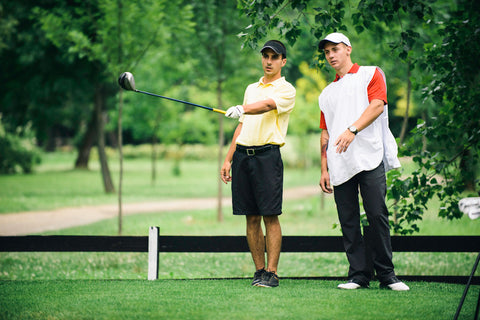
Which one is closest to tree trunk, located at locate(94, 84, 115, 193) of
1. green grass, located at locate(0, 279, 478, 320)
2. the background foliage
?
the background foliage

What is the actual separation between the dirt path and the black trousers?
795 centimetres

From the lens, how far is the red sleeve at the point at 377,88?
14.3 feet

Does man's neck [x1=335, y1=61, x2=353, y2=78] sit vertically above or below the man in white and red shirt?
above

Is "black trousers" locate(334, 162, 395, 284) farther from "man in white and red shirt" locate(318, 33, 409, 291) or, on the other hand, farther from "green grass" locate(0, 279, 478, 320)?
"green grass" locate(0, 279, 478, 320)

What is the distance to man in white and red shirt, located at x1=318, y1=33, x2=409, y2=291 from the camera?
4.39 m

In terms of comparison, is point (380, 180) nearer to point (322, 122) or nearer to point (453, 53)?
point (322, 122)

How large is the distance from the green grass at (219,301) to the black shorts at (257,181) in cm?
66

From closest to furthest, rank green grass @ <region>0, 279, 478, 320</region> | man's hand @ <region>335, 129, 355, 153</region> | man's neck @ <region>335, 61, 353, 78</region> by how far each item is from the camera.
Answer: green grass @ <region>0, 279, 478, 320</region>
man's hand @ <region>335, 129, 355, 153</region>
man's neck @ <region>335, 61, 353, 78</region>

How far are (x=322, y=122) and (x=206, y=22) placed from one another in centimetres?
840

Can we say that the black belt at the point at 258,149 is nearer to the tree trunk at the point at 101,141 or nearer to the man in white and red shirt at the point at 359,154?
the man in white and red shirt at the point at 359,154

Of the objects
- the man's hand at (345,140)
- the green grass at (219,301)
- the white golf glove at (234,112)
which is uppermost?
the white golf glove at (234,112)

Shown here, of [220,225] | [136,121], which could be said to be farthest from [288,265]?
[136,121]

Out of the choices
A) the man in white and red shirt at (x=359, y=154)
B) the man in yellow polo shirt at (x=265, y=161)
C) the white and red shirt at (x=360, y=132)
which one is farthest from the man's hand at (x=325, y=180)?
the man in yellow polo shirt at (x=265, y=161)

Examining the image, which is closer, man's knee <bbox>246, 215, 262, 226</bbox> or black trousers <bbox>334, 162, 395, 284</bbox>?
black trousers <bbox>334, 162, 395, 284</bbox>
